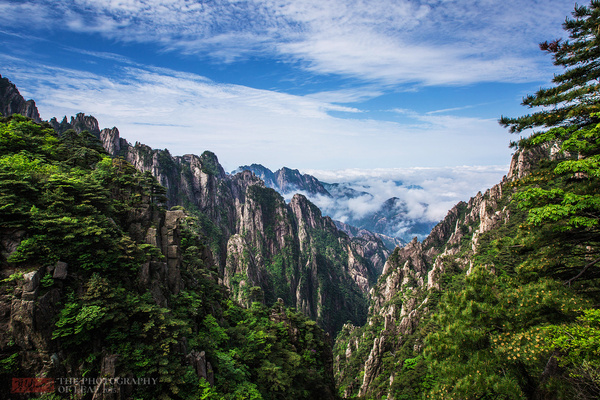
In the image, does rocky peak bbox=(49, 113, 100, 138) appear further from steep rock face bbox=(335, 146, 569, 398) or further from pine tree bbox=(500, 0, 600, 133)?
pine tree bbox=(500, 0, 600, 133)

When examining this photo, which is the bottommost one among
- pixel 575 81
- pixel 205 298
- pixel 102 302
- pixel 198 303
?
pixel 205 298

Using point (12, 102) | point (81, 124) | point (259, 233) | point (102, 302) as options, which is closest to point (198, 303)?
point (102, 302)

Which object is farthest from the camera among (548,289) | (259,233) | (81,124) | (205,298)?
(259,233)

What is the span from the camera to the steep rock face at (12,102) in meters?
81.9

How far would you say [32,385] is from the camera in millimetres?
11820

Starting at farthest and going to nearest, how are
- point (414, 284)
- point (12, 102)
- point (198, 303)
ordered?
point (12, 102), point (414, 284), point (198, 303)

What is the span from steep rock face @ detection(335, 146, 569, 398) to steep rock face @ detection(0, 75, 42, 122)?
109051 millimetres

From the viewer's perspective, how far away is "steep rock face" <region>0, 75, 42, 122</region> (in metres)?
81.9

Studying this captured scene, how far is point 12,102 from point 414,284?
436 feet

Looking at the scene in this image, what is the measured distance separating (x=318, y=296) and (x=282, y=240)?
37.8 metres

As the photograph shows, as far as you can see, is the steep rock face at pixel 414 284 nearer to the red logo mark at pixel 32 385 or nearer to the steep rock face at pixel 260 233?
the red logo mark at pixel 32 385

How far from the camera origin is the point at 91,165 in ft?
90.0

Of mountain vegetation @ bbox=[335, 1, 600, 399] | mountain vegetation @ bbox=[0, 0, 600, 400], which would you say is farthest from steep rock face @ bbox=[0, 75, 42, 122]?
mountain vegetation @ bbox=[335, 1, 600, 399]

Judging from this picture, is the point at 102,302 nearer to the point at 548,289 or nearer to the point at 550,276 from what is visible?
the point at 548,289
